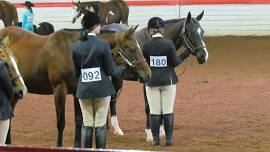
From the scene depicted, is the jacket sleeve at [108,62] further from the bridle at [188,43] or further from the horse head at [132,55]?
the bridle at [188,43]

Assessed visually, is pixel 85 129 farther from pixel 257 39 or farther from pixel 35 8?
pixel 35 8

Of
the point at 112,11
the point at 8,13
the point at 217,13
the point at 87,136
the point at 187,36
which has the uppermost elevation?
the point at 187,36

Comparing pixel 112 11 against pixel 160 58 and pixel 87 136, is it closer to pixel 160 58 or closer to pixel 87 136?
pixel 160 58

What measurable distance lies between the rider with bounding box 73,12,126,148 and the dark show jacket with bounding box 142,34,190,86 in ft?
5.34

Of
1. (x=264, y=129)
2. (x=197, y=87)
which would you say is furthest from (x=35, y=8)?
(x=264, y=129)

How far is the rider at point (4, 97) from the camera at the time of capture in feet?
20.4

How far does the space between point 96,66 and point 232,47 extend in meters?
16.4

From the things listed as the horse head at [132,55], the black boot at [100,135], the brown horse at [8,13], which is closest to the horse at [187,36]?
the horse head at [132,55]

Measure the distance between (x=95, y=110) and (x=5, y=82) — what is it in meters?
1.48

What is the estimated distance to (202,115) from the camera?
11.7 m

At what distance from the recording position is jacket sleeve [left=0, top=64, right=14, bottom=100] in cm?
620

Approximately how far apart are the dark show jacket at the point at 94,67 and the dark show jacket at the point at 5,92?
107 cm

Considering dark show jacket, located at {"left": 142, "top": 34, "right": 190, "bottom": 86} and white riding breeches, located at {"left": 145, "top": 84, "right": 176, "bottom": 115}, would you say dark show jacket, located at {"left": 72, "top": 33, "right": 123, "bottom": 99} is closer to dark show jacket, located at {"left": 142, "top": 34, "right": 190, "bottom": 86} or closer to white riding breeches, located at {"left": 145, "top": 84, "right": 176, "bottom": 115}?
dark show jacket, located at {"left": 142, "top": 34, "right": 190, "bottom": 86}

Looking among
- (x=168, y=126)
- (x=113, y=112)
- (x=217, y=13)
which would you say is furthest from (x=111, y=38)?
(x=217, y=13)
